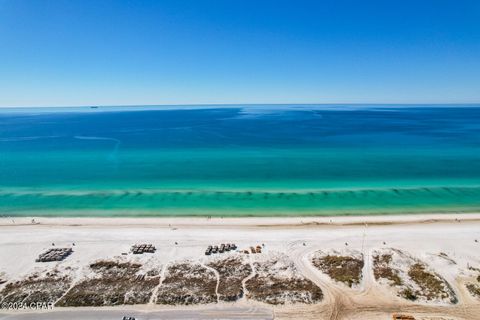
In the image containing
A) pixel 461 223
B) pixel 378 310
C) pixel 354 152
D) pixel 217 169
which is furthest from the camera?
pixel 354 152

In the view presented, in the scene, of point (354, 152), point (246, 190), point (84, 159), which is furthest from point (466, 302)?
point (84, 159)

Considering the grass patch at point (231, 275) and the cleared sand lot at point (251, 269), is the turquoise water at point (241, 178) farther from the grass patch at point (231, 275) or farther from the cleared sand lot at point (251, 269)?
the grass patch at point (231, 275)

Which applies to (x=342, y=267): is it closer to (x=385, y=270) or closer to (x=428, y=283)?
(x=385, y=270)

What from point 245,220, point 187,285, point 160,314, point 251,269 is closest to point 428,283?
point 251,269

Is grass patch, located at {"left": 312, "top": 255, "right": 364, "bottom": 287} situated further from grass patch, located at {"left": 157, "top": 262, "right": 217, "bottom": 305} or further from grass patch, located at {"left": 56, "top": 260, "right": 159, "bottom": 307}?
grass patch, located at {"left": 56, "top": 260, "right": 159, "bottom": 307}

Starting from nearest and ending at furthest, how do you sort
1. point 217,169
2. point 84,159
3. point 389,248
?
point 389,248, point 217,169, point 84,159

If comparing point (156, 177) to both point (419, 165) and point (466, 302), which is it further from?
point (419, 165)
